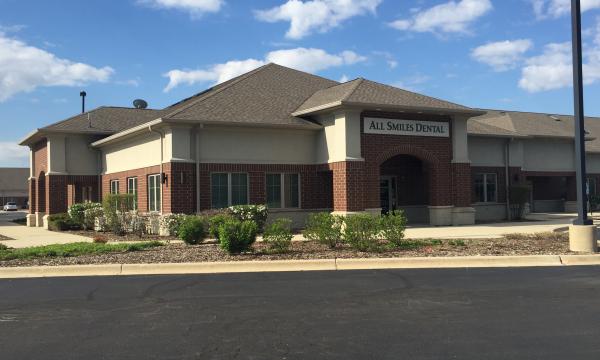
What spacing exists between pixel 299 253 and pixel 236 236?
1507 mm

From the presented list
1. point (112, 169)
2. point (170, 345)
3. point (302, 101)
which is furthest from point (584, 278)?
point (112, 169)

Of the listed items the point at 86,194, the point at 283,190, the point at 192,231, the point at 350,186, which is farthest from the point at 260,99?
the point at 86,194

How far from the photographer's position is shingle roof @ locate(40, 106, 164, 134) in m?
27.6

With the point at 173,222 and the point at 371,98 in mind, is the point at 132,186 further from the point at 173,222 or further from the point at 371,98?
the point at 371,98

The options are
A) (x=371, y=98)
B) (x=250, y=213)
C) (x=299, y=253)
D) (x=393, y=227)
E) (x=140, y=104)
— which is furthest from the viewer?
(x=140, y=104)

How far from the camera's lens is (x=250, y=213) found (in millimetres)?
18938

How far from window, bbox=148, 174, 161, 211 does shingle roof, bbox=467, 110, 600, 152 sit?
45.6ft

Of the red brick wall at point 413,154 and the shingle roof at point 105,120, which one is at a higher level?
the shingle roof at point 105,120

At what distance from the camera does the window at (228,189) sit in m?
20.7

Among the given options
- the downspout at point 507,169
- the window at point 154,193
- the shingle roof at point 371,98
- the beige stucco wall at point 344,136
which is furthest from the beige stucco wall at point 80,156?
the downspout at point 507,169

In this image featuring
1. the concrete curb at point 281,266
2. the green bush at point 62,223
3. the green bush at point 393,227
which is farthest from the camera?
the green bush at point 62,223

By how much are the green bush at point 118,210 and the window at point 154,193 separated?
87cm

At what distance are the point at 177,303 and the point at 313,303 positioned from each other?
197 centimetres

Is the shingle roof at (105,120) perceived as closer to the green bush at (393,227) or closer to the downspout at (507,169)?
the downspout at (507,169)
